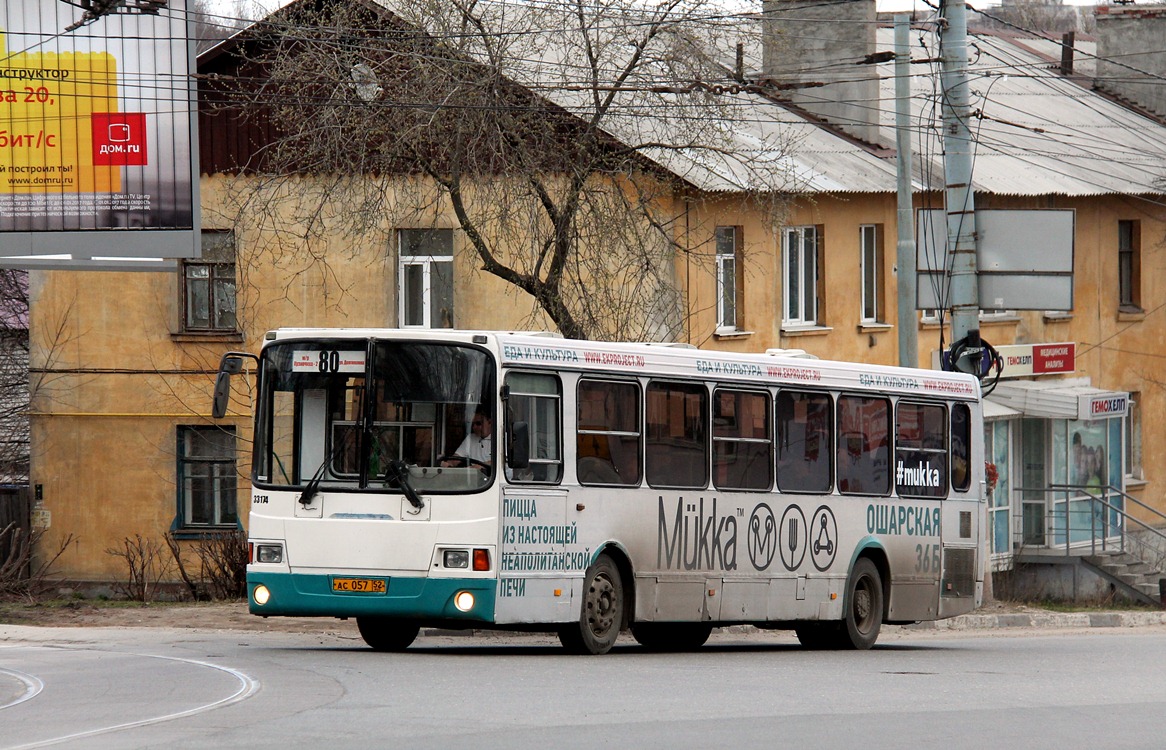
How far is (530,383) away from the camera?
14.4 metres

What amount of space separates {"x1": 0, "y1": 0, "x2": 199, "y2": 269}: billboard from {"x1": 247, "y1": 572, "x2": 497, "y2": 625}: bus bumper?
10.5 metres

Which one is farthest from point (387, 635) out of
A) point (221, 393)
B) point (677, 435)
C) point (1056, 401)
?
point (1056, 401)

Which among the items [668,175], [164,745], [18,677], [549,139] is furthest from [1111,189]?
[164,745]

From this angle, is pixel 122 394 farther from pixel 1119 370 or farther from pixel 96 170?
pixel 1119 370

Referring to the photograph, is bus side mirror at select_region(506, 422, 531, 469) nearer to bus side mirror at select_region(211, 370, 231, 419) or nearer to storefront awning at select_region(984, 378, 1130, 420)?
bus side mirror at select_region(211, 370, 231, 419)

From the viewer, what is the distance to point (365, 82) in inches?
826

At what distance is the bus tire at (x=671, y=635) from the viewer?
17.4 meters

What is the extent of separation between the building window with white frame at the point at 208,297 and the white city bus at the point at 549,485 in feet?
44.8

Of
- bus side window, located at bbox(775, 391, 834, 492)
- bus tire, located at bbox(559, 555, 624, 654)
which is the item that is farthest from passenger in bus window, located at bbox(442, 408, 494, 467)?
bus side window, located at bbox(775, 391, 834, 492)

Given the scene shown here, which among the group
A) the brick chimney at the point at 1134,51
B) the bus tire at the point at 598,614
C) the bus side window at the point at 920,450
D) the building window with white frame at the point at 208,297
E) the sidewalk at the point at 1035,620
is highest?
the brick chimney at the point at 1134,51

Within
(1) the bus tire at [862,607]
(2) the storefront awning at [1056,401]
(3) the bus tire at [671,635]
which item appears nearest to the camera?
(3) the bus tire at [671,635]

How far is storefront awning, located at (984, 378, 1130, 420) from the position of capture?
111 ft

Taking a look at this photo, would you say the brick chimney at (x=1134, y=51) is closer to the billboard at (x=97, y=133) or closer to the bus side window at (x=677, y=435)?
the billboard at (x=97, y=133)

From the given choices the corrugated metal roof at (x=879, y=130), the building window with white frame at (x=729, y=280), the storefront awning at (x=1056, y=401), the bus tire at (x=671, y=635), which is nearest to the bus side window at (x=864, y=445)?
the bus tire at (x=671, y=635)
